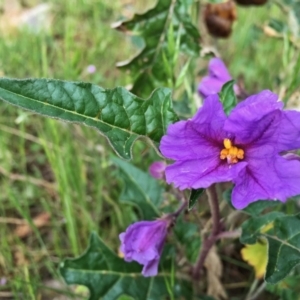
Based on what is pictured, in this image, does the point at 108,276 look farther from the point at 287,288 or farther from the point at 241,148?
the point at 241,148

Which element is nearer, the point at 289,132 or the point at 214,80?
the point at 289,132

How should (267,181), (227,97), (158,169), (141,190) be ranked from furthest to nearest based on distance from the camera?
(141,190)
(158,169)
(227,97)
(267,181)

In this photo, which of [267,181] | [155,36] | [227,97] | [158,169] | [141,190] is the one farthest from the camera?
[155,36]

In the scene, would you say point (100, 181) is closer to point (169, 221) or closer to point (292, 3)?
point (169, 221)

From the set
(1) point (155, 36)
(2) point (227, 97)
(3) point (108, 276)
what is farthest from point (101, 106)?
(1) point (155, 36)

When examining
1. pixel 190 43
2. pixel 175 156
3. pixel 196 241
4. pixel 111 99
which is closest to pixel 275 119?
pixel 175 156

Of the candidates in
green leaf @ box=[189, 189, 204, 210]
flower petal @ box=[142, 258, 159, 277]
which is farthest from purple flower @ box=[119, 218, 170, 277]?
green leaf @ box=[189, 189, 204, 210]

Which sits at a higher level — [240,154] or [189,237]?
[240,154]

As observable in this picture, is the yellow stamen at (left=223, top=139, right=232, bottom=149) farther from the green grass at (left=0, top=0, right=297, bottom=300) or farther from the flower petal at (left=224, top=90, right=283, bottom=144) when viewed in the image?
the green grass at (left=0, top=0, right=297, bottom=300)

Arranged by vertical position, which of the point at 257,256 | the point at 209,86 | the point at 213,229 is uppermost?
the point at 209,86
